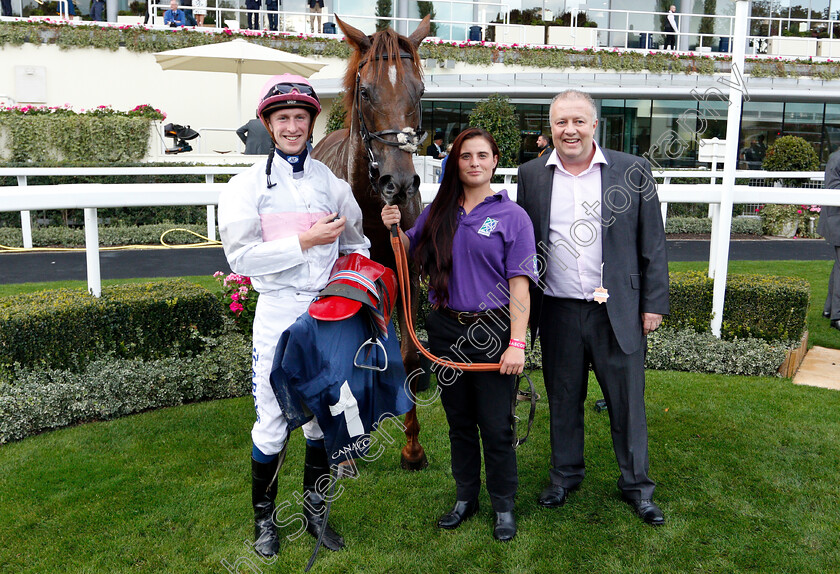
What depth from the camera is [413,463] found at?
3547mm

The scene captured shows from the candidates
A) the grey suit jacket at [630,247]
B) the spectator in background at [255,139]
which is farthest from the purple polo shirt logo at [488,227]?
the spectator in background at [255,139]

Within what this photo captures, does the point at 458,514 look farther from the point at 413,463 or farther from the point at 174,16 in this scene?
the point at 174,16

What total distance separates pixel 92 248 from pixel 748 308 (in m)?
4.43

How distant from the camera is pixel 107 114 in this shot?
14.2 metres

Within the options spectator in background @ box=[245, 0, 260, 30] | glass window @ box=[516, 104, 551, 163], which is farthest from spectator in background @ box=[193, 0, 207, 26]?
glass window @ box=[516, 104, 551, 163]

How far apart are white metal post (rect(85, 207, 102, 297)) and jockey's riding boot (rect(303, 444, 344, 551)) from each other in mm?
1853

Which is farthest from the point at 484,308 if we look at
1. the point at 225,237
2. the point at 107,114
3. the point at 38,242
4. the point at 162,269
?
the point at 107,114

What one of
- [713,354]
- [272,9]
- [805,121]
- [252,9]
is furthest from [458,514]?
[805,121]

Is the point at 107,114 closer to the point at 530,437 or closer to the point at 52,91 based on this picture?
the point at 52,91

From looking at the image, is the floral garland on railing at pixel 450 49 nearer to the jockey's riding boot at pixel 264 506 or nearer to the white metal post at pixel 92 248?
the white metal post at pixel 92 248

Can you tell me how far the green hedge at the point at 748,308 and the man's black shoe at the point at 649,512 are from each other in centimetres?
232

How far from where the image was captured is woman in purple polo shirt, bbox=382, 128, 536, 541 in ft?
9.10

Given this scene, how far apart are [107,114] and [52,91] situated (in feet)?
15.4

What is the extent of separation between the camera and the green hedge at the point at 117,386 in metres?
3.68
